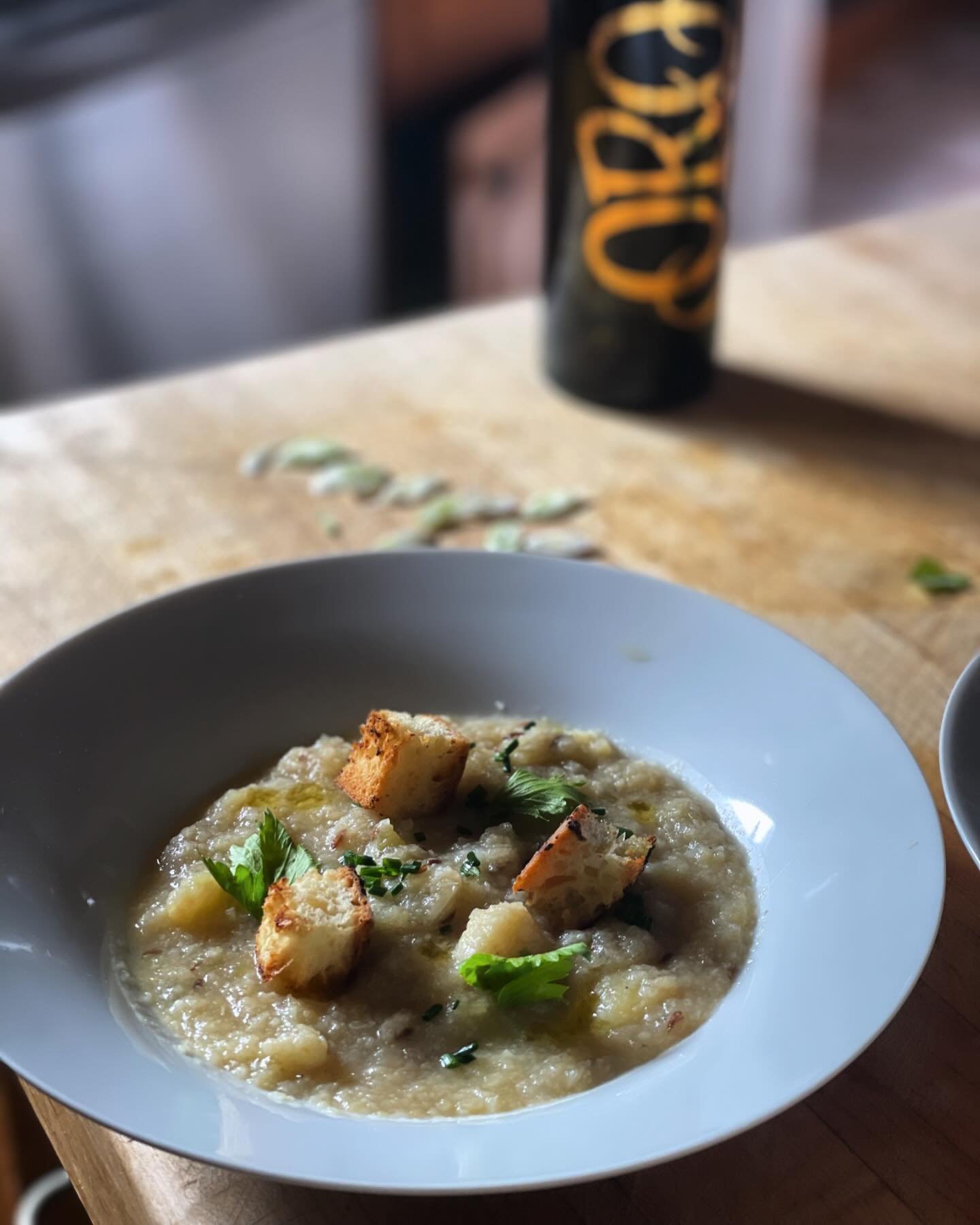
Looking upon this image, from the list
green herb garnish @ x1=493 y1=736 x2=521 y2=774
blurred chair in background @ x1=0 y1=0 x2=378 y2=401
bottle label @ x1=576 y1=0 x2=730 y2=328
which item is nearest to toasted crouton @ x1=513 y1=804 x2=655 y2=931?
green herb garnish @ x1=493 y1=736 x2=521 y2=774

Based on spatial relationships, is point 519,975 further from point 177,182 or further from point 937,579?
point 177,182

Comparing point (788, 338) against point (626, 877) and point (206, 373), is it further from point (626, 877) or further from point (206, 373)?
point (626, 877)

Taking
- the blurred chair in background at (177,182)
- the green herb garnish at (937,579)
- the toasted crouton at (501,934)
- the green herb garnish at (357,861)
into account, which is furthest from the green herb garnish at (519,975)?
the blurred chair in background at (177,182)

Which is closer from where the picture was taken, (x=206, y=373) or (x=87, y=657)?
(x=87, y=657)

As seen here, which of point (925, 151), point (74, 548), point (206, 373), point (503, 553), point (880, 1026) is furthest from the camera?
point (925, 151)

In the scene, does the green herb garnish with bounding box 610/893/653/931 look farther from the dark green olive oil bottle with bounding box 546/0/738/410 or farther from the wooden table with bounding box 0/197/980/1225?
the dark green olive oil bottle with bounding box 546/0/738/410

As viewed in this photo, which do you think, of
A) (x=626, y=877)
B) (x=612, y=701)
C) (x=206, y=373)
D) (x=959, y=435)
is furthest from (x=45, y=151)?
(x=626, y=877)
